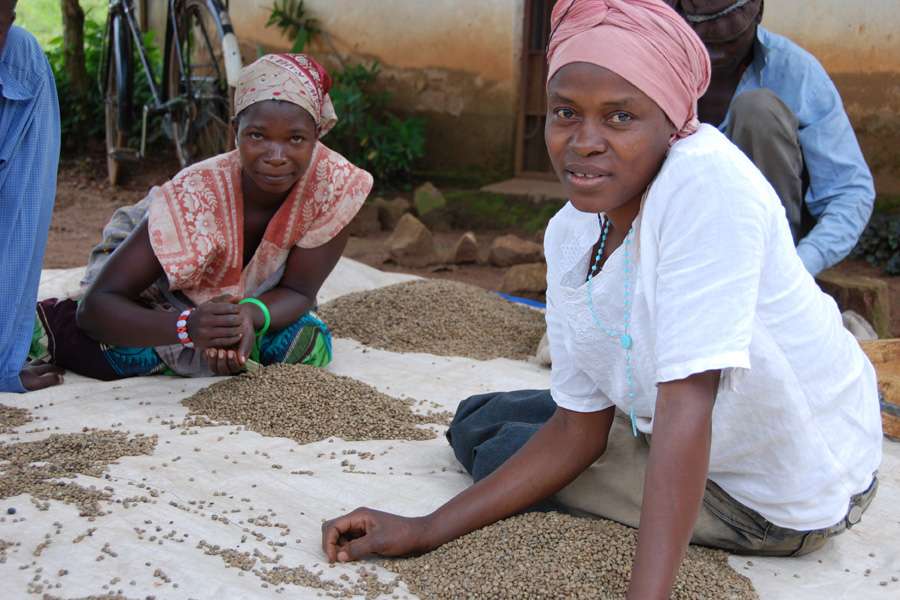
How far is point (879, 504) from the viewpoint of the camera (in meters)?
2.50

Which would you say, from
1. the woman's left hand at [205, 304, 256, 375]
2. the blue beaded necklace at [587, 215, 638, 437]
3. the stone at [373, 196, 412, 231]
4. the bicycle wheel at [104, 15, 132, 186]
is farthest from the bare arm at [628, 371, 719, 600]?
the bicycle wheel at [104, 15, 132, 186]

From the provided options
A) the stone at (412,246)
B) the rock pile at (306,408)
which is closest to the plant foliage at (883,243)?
the stone at (412,246)

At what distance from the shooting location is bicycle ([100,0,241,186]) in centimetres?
626

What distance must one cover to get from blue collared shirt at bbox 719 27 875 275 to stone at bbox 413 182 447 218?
3390mm

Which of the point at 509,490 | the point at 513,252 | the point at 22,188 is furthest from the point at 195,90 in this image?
the point at 509,490

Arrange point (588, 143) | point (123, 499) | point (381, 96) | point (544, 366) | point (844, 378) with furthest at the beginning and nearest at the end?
point (381, 96) → point (544, 366) → point (123, 499) → point (844, 378) → point (588, 143)

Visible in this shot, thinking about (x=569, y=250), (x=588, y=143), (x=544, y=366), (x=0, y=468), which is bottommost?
(x=544, y=366)

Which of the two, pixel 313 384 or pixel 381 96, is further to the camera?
pixel 381 96

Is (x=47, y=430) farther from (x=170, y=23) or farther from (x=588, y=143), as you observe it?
(x=170, y=23)

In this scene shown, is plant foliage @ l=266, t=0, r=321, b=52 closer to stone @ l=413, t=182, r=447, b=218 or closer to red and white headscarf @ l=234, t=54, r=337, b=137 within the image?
stone @ l=413, t=182, r=447, b=218

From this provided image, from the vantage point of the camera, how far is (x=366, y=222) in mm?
6641

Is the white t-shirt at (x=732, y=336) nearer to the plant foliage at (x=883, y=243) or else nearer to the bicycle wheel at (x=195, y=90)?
the plant foliage at (x=883, y=243)

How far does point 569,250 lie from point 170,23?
516 cm

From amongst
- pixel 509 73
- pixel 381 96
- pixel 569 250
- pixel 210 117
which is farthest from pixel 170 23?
pixel 569 250
